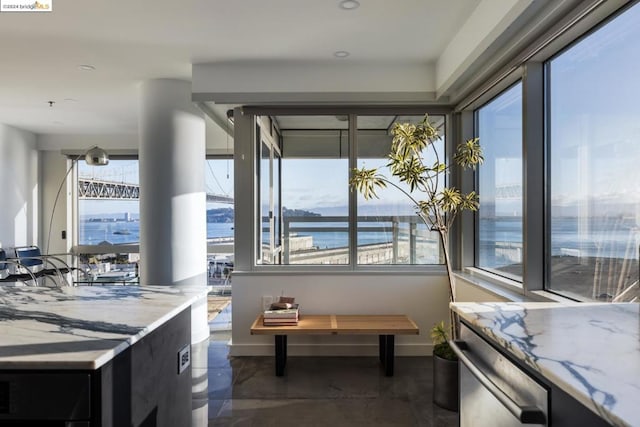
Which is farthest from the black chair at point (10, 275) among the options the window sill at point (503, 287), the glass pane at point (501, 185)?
the glass pane at point (501, 185)

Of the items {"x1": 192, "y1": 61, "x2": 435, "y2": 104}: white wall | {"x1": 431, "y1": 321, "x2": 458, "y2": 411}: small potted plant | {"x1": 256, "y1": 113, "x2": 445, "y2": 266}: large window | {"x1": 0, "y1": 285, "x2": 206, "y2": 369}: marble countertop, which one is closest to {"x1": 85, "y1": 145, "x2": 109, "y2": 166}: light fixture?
{"x1": 192, "y1": 61, "x2": 435, "y2": 104}: white wall

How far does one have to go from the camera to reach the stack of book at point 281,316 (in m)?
3.26

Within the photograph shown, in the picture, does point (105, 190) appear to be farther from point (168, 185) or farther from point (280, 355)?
point (280, 355)

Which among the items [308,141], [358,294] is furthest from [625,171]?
[308,141]

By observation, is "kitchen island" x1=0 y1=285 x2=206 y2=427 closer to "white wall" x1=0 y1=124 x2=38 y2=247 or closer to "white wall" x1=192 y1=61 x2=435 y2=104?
"white wall" x1=192 y1=61 x2=435 y2=104

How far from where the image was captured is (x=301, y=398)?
9.25 ft

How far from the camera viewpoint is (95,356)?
1.09 m

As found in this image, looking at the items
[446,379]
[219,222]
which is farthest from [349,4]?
[219,222]

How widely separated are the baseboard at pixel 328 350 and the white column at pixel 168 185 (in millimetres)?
673

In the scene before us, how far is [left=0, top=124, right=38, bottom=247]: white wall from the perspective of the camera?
5.64 m

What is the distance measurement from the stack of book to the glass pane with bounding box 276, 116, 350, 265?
0.60 m

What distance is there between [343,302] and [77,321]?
2539 millimetres

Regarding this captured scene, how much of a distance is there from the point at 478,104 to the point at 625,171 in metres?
1.80

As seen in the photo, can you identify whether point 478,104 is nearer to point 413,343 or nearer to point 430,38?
point 430,38
